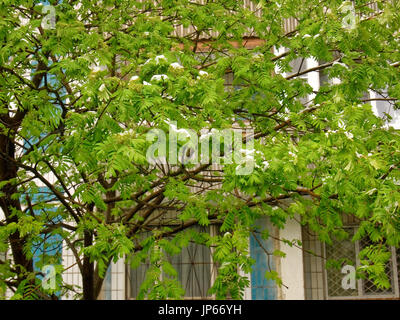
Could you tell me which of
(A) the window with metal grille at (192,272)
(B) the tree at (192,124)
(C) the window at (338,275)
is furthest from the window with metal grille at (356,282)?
(B) the tree at (192,124)

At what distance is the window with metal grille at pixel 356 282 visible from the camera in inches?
461

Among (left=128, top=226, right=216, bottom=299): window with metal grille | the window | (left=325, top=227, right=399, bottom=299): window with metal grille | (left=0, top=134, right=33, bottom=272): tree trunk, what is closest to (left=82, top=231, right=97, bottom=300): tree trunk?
(left=0, top=134, right=33, bottom=272): tree trunk

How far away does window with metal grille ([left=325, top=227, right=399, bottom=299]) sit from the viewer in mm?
11719

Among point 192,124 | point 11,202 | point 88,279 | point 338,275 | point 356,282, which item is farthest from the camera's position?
point 338,275

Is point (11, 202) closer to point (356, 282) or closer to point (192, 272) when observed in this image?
point (192, 272)

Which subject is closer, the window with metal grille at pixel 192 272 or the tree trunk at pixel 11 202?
the tree trunk at pixel 11 202

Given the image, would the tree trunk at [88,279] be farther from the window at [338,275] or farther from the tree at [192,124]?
the window at [338,275]

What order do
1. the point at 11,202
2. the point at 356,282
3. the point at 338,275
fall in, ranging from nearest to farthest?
the point at 11,202 < the point at 356,282 < the point at 338,275

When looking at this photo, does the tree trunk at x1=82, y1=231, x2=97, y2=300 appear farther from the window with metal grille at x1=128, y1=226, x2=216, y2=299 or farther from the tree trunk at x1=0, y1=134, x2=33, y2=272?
the window with metal grille at x1=128, y1=226, x2=216, y2=299

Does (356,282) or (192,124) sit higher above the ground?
(192,124)

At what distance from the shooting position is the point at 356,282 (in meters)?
11.6

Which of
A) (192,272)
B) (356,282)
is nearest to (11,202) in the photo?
(192,272)
